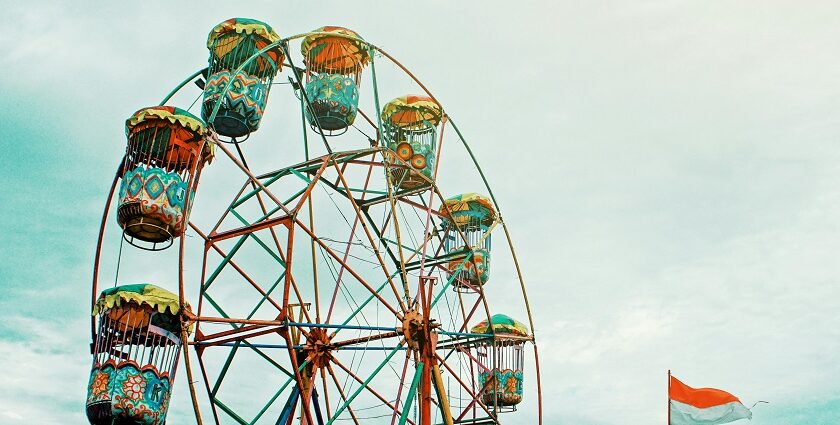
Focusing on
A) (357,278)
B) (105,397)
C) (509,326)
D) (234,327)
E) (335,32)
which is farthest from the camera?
(509,326)

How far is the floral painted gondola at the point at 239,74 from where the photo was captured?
2248 cm

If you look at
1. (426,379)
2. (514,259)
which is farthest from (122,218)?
(514,259)

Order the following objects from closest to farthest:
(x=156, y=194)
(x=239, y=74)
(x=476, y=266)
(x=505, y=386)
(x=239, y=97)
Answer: (x=156, y=194) → (x=239, y=97) → (x=239, y=74) → (x=505, y=386) → (x=476, y=266)

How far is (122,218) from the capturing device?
20.1m

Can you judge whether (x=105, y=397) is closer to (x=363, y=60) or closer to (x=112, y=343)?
(x=112, y=343)

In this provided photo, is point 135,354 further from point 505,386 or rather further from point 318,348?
point 505,386

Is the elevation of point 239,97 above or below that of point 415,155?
below

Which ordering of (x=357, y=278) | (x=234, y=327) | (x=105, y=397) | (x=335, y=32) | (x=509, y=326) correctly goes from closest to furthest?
(x=105, y=397)
(x=234, y=327)
(x=357, y=278)
(x=335, y=32)
(x=509, y=326)

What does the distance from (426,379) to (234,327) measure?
4.26 meters

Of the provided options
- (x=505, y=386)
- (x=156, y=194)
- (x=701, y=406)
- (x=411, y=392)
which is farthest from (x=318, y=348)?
(x=701, y=406)

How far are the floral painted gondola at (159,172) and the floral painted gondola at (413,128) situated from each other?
747cm

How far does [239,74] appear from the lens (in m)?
22.6

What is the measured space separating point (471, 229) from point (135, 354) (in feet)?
40.7

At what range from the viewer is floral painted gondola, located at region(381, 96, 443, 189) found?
27219 mm
